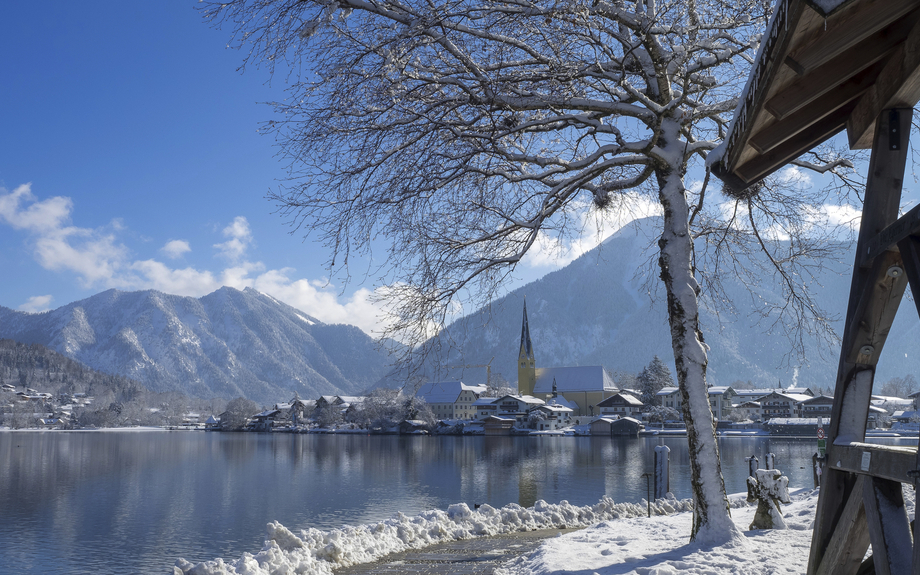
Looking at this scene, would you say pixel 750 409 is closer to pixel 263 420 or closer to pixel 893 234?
pixel 263 420

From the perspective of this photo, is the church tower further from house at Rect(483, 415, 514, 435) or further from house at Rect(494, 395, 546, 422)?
house at Rect(483, 415, 514, 435)

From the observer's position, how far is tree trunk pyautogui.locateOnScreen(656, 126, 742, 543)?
23.7 feet

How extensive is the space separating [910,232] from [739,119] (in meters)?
1.65

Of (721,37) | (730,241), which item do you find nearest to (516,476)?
(730,241)

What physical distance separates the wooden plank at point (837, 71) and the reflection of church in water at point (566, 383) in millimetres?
123660

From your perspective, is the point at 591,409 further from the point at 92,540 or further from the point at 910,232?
the point at 910,232

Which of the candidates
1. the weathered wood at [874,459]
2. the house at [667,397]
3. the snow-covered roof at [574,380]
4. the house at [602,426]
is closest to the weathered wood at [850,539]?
the weathered wood at [874,459]

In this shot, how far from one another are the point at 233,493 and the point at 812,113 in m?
30.7

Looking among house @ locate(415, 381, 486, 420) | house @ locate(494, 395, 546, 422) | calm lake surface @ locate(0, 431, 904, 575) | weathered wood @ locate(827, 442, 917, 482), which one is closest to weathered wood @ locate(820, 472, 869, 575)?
weathered wood @ locate(827, 442, 917, 482)

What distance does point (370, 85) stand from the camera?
723cm

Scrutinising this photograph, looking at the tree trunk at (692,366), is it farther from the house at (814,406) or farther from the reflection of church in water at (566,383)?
the reflection of church in water at (566,383)

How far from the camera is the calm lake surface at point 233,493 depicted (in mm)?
18766

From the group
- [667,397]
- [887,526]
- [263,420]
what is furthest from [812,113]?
[263,420]

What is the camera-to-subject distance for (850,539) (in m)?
3.58
